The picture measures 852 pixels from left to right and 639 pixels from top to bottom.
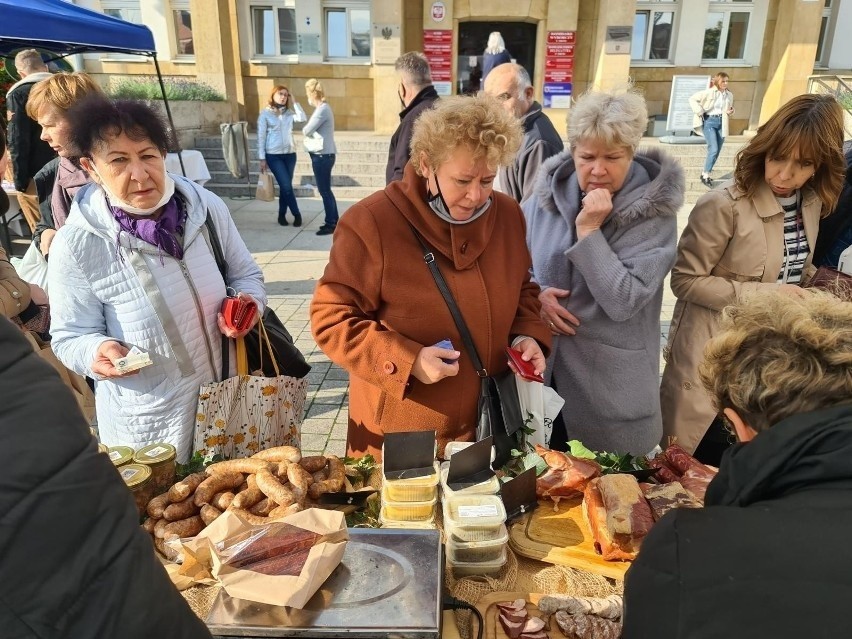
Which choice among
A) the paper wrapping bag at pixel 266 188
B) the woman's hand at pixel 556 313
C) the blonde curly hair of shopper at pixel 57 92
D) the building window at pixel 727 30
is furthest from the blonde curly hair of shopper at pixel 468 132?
the building window at pixel 727 30

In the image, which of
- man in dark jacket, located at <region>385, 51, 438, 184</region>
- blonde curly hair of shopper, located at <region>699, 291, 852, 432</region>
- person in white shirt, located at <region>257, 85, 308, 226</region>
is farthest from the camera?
person in white shirt, located at <region>257, 85, 308, 226</region>

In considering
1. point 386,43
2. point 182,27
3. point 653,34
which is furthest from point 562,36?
point 182,27

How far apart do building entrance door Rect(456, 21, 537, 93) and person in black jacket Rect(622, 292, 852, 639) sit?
16049mm

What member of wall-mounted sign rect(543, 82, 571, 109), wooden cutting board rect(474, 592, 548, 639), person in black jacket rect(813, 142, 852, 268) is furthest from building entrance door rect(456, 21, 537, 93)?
wooden cutting board rect(474, 592, 548, 639)

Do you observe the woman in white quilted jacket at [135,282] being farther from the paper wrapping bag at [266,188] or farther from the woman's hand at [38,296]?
the paper wrapping bag at [266,188]

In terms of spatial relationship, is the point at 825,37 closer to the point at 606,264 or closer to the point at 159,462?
the point at 606,264

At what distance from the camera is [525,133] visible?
13.4ft

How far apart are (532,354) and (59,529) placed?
1717 mm

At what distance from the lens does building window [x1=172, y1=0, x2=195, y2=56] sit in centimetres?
1627

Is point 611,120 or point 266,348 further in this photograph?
point 266,348

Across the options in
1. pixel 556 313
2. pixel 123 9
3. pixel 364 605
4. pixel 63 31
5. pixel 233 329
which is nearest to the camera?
pixel 364 605

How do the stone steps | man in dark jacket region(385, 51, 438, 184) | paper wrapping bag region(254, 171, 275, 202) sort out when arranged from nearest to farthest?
man in dark jacket region(385, 51, 438, 184), paper wrapping bag region(254, 171, 275, 202), the stone steps

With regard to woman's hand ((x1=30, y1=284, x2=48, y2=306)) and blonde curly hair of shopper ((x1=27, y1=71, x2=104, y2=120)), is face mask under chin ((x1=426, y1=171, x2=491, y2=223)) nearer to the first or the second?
blonde curly hair of shopper ((x1=27, y1=71, x2=104, y2=120))

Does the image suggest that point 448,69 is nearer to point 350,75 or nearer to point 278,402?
point 350,75
